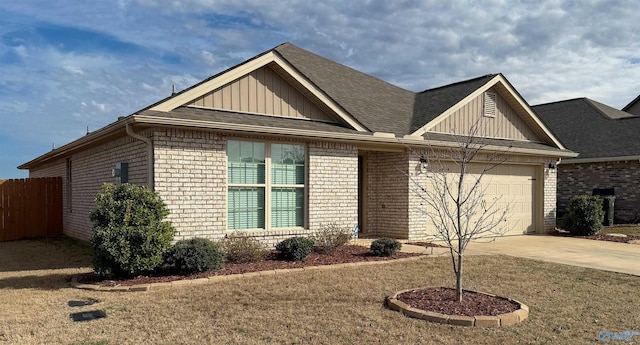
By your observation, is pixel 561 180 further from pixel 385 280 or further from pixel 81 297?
pixel 81 297

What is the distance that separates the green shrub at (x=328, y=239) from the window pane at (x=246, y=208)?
128 cm

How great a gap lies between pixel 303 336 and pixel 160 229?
398 cm

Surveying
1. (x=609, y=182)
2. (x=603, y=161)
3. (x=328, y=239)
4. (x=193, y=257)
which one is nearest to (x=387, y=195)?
(x=328, y=239)

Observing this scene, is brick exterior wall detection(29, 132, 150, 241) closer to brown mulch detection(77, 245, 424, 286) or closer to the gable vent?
brown mulch detection(77, 245, 424, 286)

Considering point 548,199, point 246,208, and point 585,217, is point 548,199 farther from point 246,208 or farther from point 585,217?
point 246,208

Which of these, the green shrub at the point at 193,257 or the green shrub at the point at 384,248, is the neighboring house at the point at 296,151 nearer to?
the green shrub at the point at 193,257

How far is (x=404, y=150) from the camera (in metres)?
13.1

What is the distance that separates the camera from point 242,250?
913 cm

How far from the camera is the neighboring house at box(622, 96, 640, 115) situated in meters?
29.3

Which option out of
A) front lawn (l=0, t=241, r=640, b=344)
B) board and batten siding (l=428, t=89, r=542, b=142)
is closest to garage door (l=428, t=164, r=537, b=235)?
board and batten siding (l=428, t=89, r=542, b=142)

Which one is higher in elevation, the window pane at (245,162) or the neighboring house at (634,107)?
the neighboring house at (634,107)

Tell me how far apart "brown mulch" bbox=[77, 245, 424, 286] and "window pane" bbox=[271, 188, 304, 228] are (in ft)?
3.13

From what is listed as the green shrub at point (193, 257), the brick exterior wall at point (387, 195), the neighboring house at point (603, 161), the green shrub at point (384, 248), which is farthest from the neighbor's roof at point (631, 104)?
the green shrub at point (193, 257)

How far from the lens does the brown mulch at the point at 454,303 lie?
587 cm
